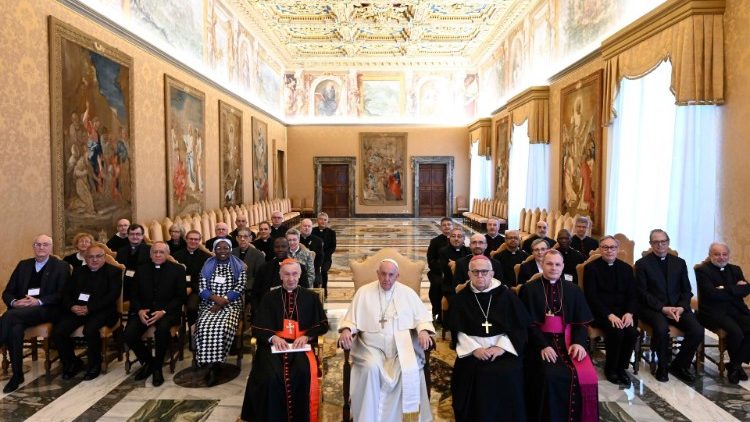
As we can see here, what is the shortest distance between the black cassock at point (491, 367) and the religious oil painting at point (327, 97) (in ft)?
68.4

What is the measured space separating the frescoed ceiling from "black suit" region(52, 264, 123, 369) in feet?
38.7

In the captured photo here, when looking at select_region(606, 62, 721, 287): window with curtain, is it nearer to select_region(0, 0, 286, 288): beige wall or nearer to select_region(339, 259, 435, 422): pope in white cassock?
select_region(339, 259, 435, 422): pope in white cassock

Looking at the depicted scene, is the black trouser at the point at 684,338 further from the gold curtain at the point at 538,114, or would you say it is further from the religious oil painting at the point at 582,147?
the gold curtain at the point at 538,114

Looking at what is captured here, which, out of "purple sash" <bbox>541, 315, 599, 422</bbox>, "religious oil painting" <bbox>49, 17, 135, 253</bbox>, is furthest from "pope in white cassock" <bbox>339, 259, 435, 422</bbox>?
"religious oil painting" <bbox>49, 17, 135, 253</bbox>

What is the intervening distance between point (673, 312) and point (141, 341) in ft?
18.1

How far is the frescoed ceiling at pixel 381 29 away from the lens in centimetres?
1573

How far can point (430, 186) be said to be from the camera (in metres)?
24.9

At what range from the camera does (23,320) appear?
5.17 m

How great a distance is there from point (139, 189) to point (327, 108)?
15.8m

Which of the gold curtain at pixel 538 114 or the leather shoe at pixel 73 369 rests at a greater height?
the gold curtain at pixel 538 114

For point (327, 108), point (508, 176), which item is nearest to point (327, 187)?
point (327, 108)

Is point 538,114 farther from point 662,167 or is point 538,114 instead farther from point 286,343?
point 286,343

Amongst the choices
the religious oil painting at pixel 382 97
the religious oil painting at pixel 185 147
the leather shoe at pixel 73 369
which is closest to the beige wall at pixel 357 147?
the religious oil painting at pixel 382 97

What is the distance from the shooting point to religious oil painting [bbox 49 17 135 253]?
6.93 m
